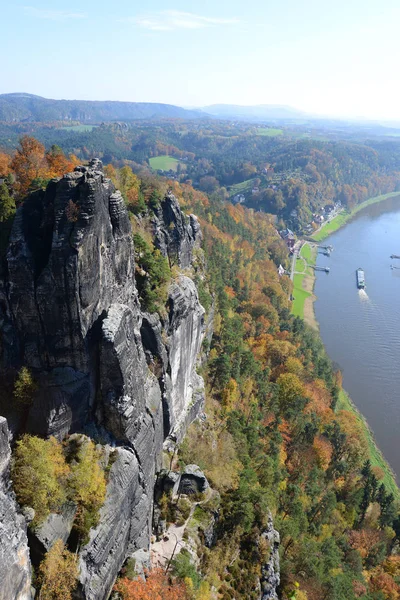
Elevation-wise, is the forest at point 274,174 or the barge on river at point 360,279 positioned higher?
the forest at point 274,174

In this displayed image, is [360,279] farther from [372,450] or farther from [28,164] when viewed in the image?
[28,164]

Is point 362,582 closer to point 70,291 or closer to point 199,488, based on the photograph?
point 199,488

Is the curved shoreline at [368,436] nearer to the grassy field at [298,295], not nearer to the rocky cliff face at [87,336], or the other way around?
the grassy field at [298,295]

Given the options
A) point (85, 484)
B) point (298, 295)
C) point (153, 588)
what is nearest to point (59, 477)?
point (85, 484)

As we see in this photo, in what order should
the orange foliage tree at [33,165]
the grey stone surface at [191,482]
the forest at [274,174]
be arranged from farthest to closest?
the forest at [274,174] → the grey stone surface at [191,482] → the orange foliage tree at [33,165]

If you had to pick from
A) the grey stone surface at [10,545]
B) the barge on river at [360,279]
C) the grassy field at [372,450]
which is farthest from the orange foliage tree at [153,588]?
the barge on river at [360,279]

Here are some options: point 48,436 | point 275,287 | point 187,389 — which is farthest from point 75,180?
point 275,287
